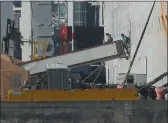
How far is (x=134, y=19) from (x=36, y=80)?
12.6m

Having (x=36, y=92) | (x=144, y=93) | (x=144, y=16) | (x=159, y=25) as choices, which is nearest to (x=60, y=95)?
(x=36, y=92)

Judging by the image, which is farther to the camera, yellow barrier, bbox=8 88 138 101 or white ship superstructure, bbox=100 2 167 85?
white ship superstructure, bbox=100 2 167 85

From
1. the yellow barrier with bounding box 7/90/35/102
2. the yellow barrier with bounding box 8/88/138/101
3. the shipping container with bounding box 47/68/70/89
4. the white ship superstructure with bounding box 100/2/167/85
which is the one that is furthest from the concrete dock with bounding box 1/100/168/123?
the white ship superstructure with bounding box 100/2/167/85

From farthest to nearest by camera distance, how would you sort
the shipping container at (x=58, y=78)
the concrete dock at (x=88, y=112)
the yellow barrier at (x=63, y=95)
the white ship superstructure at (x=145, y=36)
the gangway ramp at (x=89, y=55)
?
the white ship superstructure at (x=145, y=36), the gangway ramp at (x=89, y=55), the shipping container at (x=58, y=78), the yellow barrier at (x=63, y=95), the concrete dock at (x=88, y=112)

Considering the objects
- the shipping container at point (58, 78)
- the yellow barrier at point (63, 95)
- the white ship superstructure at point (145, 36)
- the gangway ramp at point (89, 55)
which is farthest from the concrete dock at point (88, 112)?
the white ship superstructure at point (145, 36)

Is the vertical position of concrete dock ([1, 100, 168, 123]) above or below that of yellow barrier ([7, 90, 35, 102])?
below

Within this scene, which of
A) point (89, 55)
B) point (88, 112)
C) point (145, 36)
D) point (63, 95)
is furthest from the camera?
point (145, 36)

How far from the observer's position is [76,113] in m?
11.9

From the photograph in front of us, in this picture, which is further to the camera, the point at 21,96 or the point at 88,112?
the point at 21,96

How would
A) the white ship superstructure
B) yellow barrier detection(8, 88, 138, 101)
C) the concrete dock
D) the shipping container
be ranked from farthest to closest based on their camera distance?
the white ship superstructure, the shipping container, yellow barrier detection(8, 88, 138, 101), the concrete dock

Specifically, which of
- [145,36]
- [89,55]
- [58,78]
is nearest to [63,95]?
[58,78]

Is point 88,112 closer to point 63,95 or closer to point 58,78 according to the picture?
point 63,95

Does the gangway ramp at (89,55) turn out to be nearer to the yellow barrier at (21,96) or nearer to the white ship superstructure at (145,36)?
the white ship superstructure at (145,36)

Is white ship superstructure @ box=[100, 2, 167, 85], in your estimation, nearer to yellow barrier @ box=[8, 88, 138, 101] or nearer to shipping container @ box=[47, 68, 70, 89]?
shipping container @ box=[47, 68, 70, 89]
